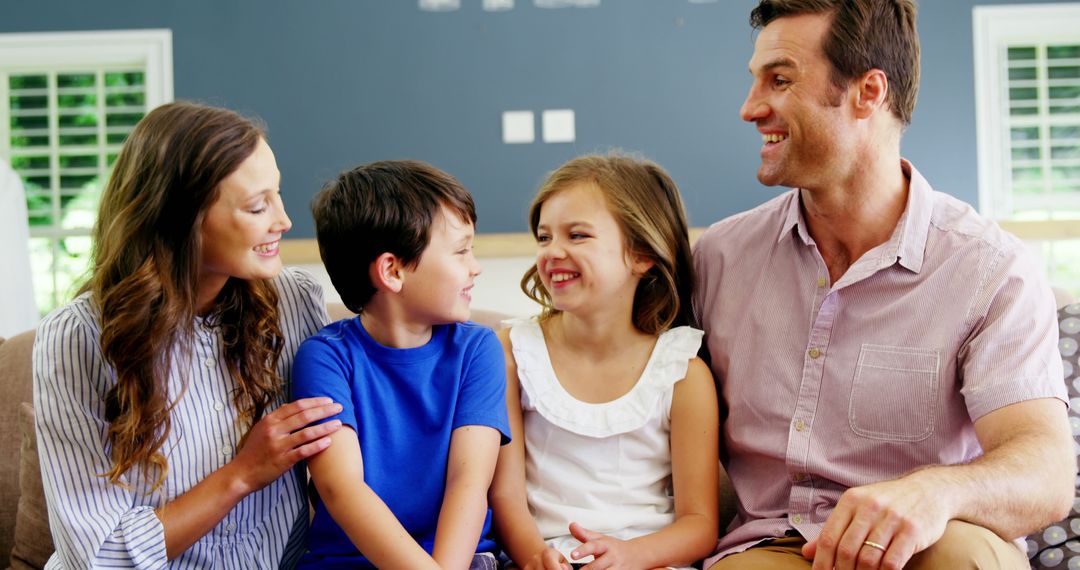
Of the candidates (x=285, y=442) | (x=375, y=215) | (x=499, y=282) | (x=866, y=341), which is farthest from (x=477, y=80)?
(x=285, y=442)

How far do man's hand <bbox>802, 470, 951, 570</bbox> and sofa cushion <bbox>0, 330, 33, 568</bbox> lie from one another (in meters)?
1.56

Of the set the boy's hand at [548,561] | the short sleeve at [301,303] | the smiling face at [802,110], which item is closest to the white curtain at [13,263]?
the short sleeve at [301,303]

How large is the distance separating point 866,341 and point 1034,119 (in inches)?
180

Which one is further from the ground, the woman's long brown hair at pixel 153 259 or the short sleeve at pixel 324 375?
the woman's long brown hair at pixel 153 259

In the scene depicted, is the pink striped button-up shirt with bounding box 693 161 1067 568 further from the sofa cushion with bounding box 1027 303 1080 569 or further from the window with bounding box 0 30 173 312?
the window with bounding box 0 30 173 312

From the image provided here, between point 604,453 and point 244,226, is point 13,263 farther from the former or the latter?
point 604,453

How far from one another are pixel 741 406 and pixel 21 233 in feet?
12.2

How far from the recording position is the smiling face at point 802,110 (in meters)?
1.81

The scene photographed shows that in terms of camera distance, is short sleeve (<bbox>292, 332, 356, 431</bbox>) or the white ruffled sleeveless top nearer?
short sleeve (<bbox>292, 332, 356, 431</bbox>)

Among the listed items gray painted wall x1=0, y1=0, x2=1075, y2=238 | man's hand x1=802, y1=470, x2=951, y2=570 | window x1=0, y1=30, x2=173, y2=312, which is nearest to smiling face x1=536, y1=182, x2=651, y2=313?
man's hand x1=802, y1=470, x2=951, y2=570

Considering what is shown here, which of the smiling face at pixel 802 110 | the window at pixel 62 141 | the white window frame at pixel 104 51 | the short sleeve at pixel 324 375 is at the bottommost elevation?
the short sleeve at pixel 324 375

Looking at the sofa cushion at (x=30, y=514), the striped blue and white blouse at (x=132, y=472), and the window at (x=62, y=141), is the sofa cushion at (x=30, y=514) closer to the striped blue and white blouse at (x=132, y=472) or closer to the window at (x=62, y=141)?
the striped blue and white blouse at (x=132, y=472)

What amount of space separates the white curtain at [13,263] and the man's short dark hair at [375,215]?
10.0ft

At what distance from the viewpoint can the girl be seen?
5.63 ft
